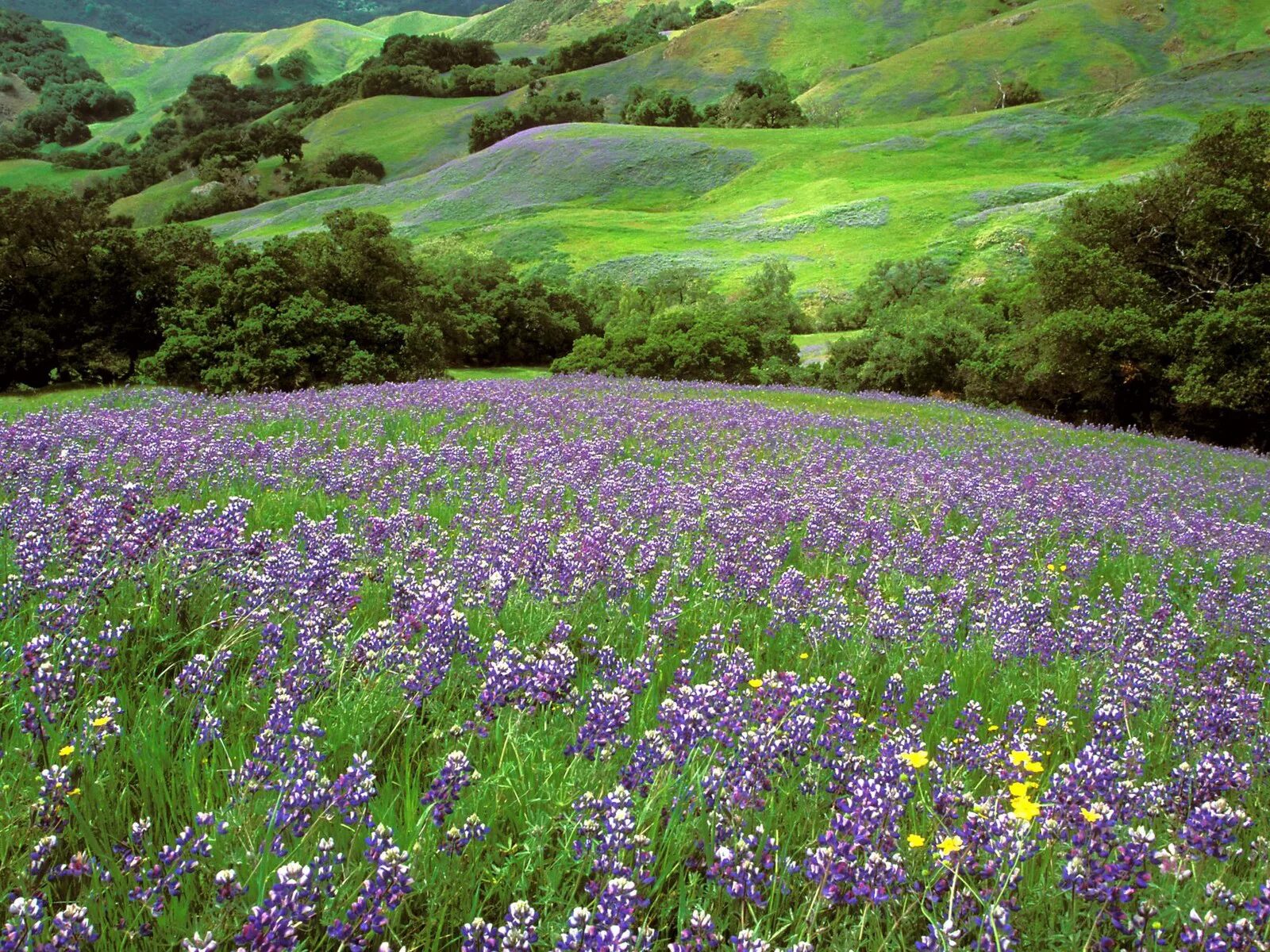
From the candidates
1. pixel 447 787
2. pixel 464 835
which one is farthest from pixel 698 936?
pixel 447 787

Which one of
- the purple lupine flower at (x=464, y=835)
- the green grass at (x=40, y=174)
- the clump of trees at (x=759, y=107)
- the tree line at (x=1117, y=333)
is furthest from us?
the green grass at (x=40, y=174)

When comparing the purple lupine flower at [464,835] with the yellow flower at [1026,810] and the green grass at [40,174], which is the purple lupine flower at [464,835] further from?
the green grass at [40,174]

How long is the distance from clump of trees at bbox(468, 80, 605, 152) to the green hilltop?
4.25 m

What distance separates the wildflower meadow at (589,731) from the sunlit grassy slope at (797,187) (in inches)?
1876

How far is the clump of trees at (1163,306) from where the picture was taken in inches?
781

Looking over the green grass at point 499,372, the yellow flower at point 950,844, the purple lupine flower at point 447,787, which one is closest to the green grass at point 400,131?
the green grass at point 499,372

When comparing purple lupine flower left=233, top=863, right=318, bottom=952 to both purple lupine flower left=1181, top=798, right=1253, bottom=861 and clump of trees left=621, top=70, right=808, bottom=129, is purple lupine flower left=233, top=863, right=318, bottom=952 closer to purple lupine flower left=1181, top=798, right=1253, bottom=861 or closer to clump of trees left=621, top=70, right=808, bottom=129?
purple lupine flower left=1181, top=798, right=1253, bottom=861

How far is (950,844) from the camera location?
7.07 feet

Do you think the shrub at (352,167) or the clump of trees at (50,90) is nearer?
the shrub at (352,167)

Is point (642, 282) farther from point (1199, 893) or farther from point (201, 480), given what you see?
point (1199, 893)

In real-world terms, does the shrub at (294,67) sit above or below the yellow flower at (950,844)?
above

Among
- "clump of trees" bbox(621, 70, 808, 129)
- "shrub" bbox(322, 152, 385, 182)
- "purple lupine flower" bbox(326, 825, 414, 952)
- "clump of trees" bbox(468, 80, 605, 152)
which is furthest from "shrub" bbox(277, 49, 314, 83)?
"purple lupine flower" bbox(326, 825, 414, 952)

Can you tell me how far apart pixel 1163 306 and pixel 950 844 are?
24.4 metres

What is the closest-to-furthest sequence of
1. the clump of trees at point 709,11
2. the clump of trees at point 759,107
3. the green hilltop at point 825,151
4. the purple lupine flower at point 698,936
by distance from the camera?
1. the purple lupine flower at point 698,936
2. the green hilltop at point 825,151
3. the clump of trees at point 759,107
4. the clump of trees at point 709,11
